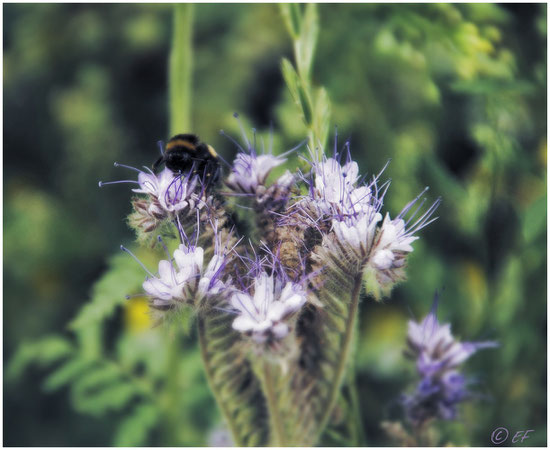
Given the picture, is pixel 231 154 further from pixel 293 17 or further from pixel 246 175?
pixel 246 175

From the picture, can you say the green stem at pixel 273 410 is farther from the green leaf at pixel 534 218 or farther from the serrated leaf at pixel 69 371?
the serrated leaf at pixel 69 371

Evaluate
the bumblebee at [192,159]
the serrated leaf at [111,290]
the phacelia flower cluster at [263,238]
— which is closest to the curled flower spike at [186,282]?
the phacelia flower cluster at [263,238]

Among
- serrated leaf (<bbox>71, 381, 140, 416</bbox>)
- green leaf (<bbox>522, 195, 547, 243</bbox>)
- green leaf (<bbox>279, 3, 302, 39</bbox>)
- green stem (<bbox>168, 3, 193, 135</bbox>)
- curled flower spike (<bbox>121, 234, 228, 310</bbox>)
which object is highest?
green stem (<bbox>168, 3, 193, 135</bbox>)

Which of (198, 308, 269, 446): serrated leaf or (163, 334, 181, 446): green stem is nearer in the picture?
(198, 308, 269, 446): serrated leaf

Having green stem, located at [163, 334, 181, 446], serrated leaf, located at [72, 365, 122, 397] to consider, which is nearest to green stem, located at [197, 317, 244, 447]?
green stem, located at [163, 334, 181, 446]

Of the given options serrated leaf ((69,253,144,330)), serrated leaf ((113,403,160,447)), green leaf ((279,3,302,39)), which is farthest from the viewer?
serrated leaf ((113,403,160,447))

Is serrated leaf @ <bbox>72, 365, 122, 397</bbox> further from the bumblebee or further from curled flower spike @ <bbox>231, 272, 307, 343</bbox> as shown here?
curled flower spike @ <bbox>231, 272, 307, 343</bbox>
